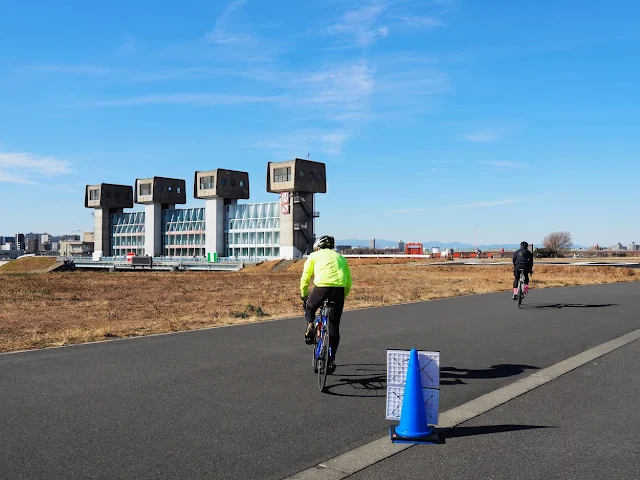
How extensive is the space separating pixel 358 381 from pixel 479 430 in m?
2.33

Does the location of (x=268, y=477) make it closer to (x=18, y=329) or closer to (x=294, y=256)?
(x=18, y=329)

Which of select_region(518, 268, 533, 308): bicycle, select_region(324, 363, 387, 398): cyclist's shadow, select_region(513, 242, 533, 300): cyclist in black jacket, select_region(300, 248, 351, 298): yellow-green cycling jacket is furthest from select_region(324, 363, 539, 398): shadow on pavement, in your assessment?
select_region(513, 242, 533, 300): cyclist in black jacket

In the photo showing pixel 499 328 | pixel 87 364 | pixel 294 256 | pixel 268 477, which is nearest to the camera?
pixel 268 477

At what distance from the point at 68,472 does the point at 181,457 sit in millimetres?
839

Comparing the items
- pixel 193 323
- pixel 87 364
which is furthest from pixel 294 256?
pixel 87 364

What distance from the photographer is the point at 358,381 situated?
7.65 m

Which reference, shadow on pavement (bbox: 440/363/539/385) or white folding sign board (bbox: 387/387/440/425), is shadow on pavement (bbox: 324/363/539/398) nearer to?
shadow on pavement (bbox: 440/363/539/385)

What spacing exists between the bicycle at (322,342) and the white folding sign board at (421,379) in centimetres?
153

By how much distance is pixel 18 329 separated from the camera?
14375 millimetres

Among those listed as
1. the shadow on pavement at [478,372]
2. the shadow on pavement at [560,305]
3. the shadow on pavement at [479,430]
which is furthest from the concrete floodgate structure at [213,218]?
the shadow on pavement at [479,430]

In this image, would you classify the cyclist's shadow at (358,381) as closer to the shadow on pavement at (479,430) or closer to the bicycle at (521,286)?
the shadow on pavement at (479,430)

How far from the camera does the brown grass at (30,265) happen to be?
10300 cm

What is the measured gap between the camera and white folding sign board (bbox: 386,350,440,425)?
546 cm

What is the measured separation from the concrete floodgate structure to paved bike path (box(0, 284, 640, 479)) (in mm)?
78558
